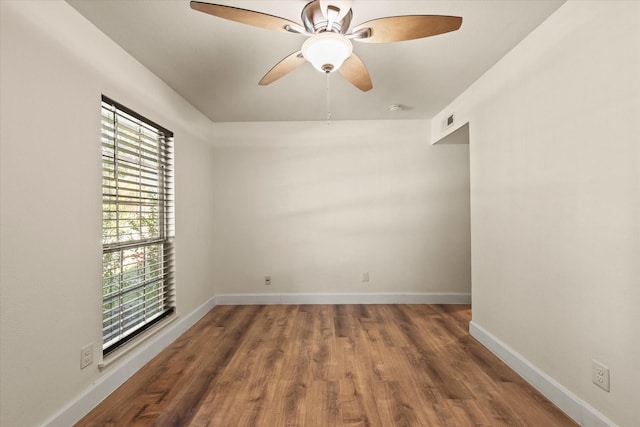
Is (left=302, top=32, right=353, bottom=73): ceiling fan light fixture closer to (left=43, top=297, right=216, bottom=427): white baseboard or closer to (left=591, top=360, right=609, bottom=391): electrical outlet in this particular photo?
Result: (left=591, top=360, right=609, bottom=391): electrical outlet

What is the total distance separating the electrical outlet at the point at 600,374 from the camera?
1.74 meters

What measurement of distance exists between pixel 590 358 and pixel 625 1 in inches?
72.9

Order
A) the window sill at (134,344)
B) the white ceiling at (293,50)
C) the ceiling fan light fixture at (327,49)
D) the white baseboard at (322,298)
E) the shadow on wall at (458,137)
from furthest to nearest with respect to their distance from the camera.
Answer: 1. the white baseboard at (322,298)
2. the shadow on wall at (458,137)
3. the window sill at (134,344)
4. the white ceiling at (293,50)
5. the ceiling fan light fixture at (327,49)

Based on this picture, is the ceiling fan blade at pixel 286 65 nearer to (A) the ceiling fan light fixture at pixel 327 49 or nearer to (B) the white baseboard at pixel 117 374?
(A) the ceiling fan light fixture at pixel 327 49

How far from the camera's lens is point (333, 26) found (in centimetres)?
182

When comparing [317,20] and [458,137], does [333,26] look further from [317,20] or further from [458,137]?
[458,137]

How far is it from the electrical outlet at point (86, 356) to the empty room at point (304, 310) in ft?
0.04

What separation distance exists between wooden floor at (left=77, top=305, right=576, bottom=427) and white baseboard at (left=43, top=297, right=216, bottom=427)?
0.05 m

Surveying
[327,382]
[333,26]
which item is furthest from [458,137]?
[327,382]

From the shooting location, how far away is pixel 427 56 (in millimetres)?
2662

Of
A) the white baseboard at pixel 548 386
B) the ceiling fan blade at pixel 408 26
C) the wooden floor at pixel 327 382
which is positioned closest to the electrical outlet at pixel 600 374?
the white baseboard at pixel 548 386

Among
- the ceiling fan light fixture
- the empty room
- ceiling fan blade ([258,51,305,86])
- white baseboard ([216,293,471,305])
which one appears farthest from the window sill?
the ceiling fan light fixture

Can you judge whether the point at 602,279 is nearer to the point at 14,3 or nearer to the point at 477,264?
the point at 477,264

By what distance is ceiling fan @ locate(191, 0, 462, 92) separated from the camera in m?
1.57
